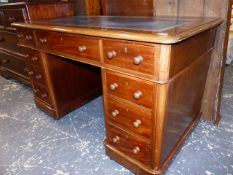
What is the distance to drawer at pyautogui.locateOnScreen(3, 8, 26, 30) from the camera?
177cm

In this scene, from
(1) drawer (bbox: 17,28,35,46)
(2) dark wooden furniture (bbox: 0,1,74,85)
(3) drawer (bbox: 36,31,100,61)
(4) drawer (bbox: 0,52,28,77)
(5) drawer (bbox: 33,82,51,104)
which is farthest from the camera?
(4) drawer (bbox: 0,52,28,77)

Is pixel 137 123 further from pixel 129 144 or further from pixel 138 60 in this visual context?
pixel 138 60

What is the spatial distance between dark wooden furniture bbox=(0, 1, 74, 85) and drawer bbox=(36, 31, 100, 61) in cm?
24

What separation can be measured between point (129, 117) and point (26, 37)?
1.17m

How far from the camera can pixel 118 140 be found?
4.37 feet

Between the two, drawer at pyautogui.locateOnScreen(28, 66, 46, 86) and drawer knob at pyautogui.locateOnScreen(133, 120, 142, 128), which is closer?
drawer knob at pyautogui.locateOnScreen(133, 120, 142, 128)

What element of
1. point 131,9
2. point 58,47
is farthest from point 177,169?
point 131,9

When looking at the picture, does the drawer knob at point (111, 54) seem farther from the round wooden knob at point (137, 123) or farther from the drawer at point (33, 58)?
the drawer at point (33, 58)

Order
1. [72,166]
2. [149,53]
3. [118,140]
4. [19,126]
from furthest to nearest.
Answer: [19,126] < [72,166] < [118,140] < [149,53]

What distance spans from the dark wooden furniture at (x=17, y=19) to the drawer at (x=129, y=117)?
3.19ft

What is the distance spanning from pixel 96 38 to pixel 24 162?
1064 millimetres

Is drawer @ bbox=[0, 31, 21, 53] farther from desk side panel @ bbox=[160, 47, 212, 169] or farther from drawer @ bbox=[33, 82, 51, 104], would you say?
desk side panel @ bbox=[160, 47, 212, 169]

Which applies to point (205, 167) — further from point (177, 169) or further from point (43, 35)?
point (43, 35)

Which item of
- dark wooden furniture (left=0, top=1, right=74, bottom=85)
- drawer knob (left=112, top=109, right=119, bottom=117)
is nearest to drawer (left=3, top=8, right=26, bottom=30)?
dark wooden furniture (left=0, top=1, right=74, bottom=85)
